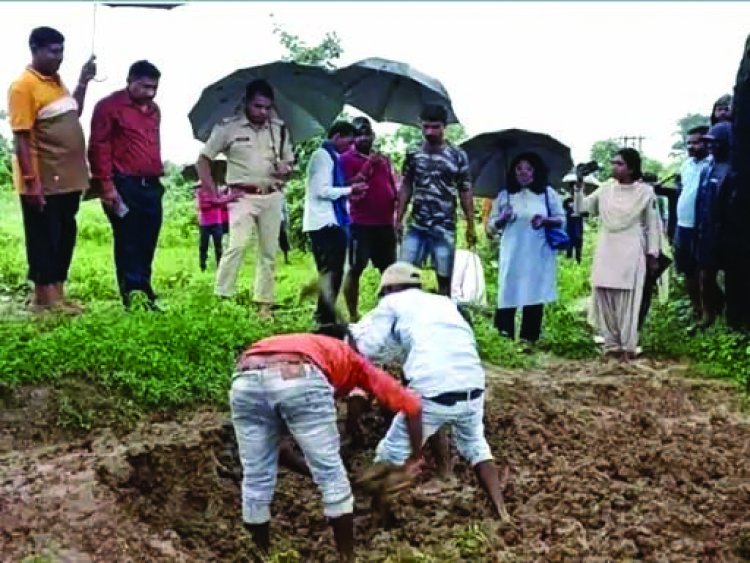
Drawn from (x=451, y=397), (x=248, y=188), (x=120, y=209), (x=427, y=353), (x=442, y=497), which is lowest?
(x=442, y=497)

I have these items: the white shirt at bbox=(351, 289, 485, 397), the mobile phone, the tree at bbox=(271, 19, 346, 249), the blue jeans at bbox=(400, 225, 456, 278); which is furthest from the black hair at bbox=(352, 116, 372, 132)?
the tree at bbox=(271, 19, 346, 249)

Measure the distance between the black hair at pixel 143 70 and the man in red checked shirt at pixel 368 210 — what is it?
60.4 inches

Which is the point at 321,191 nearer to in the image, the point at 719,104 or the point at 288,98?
the point at 288,98

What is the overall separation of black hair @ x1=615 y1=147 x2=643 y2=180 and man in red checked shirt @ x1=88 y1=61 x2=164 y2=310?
335 centimetres

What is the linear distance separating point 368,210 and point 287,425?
13.9ft

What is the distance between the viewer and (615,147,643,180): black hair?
926 cm

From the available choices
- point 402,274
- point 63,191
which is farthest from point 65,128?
point 402,274

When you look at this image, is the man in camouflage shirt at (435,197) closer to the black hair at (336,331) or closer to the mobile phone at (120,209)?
the mobile phone at (120,209)

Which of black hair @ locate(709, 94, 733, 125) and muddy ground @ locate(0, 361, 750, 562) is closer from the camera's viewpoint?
muddy ground @ locate(0, 361, 750, 562)

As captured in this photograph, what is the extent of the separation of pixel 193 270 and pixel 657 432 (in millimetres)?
7269

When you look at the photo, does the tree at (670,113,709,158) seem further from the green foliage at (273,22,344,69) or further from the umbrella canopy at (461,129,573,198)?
the umbrella canopy at (461,129,573,198)

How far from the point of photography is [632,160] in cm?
927

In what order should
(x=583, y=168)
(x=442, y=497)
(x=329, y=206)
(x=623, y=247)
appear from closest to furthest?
1. (x=442, y=497)
2. (x=329, y=206)
3. (x=623, y=247)
4. (x=583, y=168)

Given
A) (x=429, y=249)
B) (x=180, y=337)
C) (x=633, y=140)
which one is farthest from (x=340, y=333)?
(x=633, y=140)
